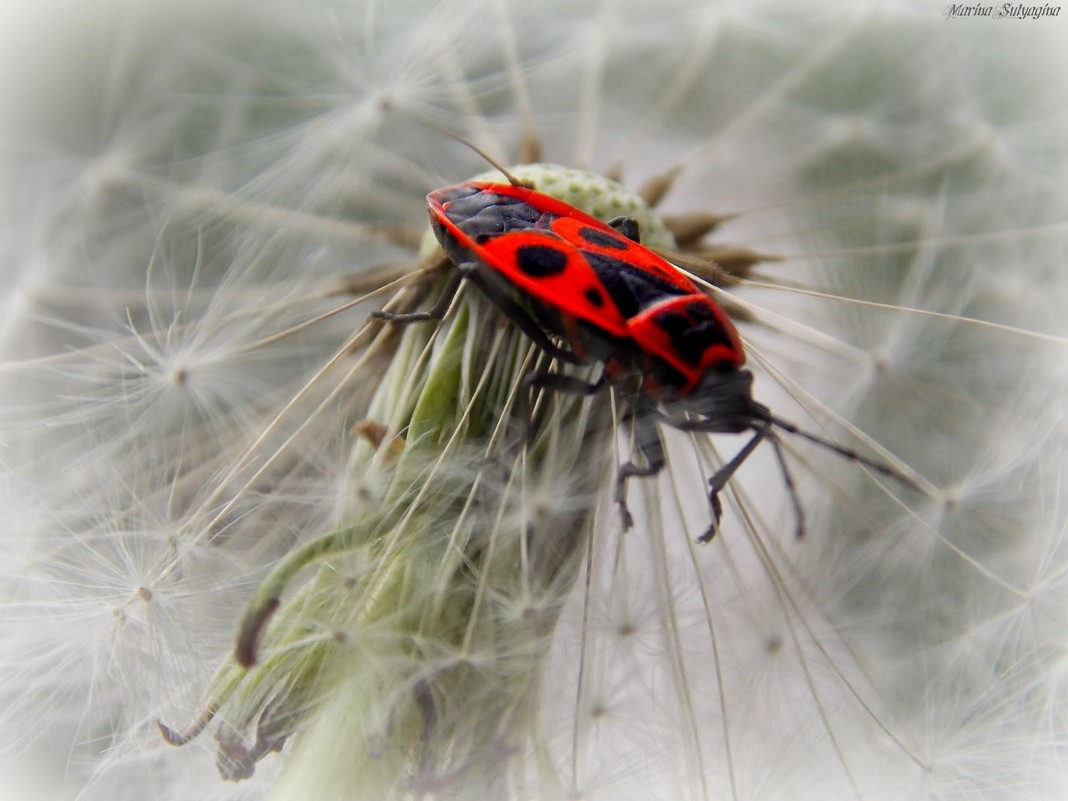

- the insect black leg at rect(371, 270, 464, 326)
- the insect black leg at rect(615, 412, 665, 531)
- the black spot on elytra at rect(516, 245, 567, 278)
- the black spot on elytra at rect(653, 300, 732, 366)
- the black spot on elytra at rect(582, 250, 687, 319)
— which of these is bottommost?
the insect black leg at rect(615, 412, 665, 531)

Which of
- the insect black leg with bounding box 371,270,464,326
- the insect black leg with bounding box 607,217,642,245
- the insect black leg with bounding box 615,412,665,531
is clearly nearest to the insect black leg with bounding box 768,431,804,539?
the insect black leg with bounding box 615,412,665,531

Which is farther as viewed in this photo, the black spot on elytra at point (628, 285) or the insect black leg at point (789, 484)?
the insect black leg at point (789, 484)

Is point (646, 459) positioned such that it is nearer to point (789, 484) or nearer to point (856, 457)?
A: point (789, 484)

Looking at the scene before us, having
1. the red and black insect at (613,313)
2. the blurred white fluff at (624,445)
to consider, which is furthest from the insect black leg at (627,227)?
the blurred white fluff at (624,445)

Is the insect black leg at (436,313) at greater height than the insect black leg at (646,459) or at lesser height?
greater

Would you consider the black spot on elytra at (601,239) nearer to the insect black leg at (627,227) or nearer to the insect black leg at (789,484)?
the insect black leg at (627,227)

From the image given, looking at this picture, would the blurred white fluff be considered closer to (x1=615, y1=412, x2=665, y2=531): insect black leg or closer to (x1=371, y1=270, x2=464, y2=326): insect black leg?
(x1=615, y1=412, x2=665, y2=531): insect black leg

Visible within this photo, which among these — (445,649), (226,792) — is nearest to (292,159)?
(445,649)
